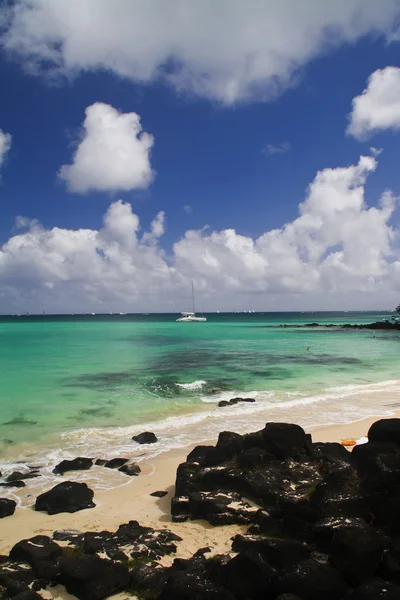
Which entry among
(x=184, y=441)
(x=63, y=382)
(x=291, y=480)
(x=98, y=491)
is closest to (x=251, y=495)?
(x=291, y=480)

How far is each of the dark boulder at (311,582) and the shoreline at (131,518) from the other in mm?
1935

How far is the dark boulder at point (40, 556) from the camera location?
6.87 metres

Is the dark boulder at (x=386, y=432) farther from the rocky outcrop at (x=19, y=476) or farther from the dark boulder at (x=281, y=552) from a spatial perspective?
the rocky outcrop at (x=19, y=476)

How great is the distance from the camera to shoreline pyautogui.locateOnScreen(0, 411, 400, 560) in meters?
8.09

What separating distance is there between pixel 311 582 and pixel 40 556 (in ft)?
15.2

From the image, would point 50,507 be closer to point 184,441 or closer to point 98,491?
point 98,491

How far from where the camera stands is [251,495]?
9.12 metres

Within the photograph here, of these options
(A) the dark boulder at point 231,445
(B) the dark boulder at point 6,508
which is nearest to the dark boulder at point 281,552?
(A) the dark boulder at point 231,445

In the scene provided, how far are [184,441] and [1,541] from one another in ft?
25.8

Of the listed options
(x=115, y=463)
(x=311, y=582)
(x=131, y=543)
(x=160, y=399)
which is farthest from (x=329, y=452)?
(x=160, y=399)

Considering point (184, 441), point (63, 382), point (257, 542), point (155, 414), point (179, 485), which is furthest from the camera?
point (63, 382)

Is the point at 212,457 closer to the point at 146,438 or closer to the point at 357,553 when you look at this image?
the point at 146,438

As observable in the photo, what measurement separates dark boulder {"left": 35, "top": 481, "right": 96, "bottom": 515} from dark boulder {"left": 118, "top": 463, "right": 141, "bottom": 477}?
200cm

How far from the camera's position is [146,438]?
49.7 ft
